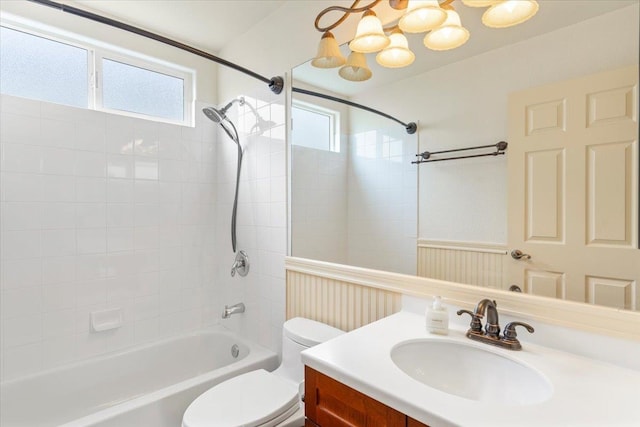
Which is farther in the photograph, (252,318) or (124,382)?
(252,318)

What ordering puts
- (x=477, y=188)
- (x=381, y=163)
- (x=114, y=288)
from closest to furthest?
(x=477, y=188) → (x=381, y=163) → (x=114, y=288)

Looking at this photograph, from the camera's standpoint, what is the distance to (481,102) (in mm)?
1188

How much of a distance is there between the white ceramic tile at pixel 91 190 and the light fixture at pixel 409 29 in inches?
59.7

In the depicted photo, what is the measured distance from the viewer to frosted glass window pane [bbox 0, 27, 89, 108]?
1.84 meters

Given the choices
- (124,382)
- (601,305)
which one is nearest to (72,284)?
(124,382)

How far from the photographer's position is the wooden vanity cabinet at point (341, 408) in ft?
2.54

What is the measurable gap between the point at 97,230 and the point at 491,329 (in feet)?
7.16

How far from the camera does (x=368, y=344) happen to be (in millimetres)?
Result: 1004

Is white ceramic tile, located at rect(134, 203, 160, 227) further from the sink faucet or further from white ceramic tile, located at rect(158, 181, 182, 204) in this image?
the sink faucet

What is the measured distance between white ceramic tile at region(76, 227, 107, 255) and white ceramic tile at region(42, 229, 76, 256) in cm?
3

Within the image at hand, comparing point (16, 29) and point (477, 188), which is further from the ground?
point (16, 29)

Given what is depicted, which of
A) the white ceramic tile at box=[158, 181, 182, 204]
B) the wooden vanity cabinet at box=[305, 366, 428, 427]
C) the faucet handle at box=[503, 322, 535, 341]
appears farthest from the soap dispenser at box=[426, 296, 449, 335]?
the white ceramic tile at box=[158, 181, 182, 204]

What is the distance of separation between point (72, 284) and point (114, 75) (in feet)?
4.49

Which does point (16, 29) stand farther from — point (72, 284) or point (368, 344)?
point (368, 344)
